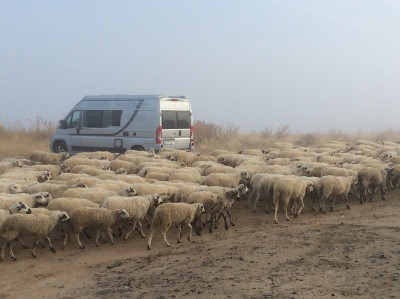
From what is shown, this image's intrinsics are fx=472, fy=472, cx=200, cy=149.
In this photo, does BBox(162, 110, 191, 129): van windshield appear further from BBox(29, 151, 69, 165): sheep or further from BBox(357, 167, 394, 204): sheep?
BBox(357, 167, 394, 204): sheep

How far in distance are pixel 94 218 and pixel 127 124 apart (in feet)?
34.5

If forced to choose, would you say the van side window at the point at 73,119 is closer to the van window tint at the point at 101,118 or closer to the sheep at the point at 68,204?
Result: the van window tint at the point at 101,118

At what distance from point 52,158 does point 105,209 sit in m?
10.2

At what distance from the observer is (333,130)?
44281 millimetres

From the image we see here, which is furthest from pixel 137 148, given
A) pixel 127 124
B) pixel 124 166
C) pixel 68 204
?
pixel 68 204

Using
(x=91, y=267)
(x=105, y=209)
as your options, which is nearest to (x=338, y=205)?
(x=105, y=209)

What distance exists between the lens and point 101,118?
69.4 ft

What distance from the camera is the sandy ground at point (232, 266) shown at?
22.9 ft

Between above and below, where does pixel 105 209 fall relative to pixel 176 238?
above

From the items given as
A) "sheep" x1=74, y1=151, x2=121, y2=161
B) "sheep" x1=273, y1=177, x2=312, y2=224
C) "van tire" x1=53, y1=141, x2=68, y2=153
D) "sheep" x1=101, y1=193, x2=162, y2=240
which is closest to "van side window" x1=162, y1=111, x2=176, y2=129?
"sheep" x1=74, y1=151, x2=121, y2=161

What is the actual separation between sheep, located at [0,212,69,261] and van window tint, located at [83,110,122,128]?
36.4 feet

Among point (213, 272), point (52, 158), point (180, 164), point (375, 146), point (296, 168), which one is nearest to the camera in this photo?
point (213, 272)

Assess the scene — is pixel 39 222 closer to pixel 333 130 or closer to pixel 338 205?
A: pixel 338 205

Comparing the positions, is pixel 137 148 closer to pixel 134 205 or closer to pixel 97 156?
pixel 97 156
